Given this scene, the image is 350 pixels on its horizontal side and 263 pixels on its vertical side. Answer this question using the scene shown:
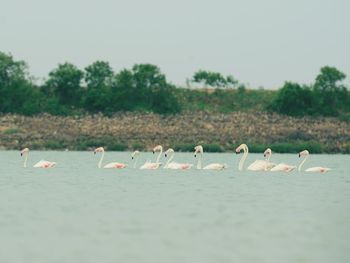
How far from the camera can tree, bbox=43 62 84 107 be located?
9687 cm

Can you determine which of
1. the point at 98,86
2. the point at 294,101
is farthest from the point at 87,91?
the point at 294,101

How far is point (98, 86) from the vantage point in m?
96.6

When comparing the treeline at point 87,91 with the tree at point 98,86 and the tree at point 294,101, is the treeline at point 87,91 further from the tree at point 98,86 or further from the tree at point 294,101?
the tree at point 294,101

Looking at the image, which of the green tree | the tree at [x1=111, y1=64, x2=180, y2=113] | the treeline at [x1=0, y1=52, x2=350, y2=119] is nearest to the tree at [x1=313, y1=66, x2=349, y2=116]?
the treeline at [x1=0, y1=52, x2=350, y2=119]

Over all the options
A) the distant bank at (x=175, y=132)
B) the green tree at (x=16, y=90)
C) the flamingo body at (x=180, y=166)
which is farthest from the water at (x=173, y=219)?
the green tree at (x=16, y=90)

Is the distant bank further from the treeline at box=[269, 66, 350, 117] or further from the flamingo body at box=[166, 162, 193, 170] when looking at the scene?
the flamingo body at box=[166, 162, 193, 170]

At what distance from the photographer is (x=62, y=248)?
18.1 metres

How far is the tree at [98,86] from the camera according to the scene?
300 ft

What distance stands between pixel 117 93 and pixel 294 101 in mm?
16173

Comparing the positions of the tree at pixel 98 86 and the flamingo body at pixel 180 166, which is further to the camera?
the tree at pixel 98 86

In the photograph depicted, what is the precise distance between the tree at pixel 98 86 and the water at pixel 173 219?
54.0 metres

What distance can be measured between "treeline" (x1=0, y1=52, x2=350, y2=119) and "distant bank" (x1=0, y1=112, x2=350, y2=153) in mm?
4756

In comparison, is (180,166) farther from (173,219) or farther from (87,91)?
(87,91)

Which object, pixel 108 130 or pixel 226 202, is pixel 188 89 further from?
pixel 226 202
